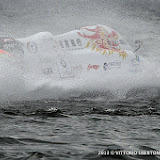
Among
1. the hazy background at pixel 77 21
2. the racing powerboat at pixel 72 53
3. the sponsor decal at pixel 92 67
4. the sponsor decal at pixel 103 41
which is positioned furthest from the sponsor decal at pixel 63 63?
the hazy background at pixel 77 21

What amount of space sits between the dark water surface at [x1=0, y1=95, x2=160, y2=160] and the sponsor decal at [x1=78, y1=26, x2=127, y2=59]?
674cm

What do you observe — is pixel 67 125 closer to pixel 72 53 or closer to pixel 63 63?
pixel 63 63

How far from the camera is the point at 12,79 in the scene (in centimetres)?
981

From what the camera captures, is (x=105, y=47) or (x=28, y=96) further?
(x=105, y=47)

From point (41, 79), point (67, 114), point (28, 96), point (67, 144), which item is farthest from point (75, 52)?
point (67, 144)

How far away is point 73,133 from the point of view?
15.7ft

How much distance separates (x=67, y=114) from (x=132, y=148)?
2.69m

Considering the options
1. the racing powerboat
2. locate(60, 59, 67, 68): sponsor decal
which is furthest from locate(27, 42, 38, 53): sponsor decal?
locate(60, 59, 67, 68): sponsor decal

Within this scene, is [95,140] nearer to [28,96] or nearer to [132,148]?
[132,148]

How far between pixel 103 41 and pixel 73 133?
9.47 meters

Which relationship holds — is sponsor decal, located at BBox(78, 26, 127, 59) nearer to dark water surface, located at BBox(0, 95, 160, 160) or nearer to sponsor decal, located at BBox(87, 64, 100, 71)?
sponsor decal, located at BBox(87, 64, 100, 71)

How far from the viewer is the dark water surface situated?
3713mm

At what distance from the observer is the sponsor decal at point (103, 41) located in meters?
13.5

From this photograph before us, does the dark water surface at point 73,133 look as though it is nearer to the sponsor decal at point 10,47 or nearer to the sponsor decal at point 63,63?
the sponsor decal at point 10,47
